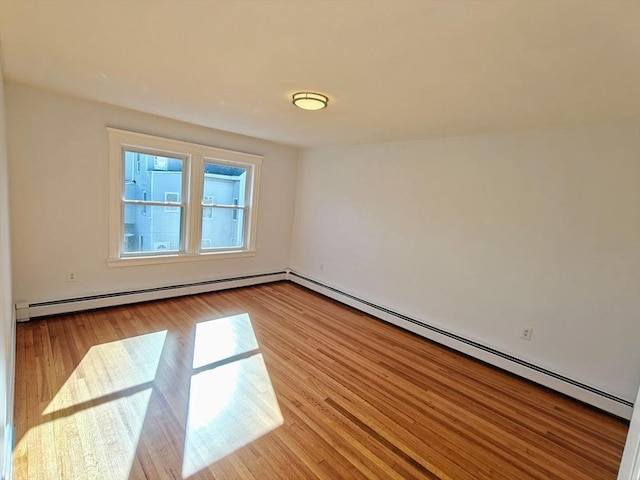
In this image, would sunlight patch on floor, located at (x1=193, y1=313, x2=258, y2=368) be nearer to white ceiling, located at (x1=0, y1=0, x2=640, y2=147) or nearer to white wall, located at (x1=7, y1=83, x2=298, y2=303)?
white wall, located at (x1=7, y1=83, x2=298, y2=303)

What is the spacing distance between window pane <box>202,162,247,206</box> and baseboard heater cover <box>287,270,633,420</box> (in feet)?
6.68

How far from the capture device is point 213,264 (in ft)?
14.7

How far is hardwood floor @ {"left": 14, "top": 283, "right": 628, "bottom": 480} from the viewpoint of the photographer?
176 centimetres

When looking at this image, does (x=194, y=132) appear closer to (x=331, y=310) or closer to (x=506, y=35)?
(x=331, y=310)

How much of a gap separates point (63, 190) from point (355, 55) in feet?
10.4

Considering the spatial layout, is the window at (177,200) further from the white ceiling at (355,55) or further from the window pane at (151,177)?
the white ceiling at (355,55)


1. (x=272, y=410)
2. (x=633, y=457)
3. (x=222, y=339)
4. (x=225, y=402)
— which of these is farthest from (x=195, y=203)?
(x=633, y=457)

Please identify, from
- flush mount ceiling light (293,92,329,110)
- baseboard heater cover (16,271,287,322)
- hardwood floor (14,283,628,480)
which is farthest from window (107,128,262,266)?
flush mount ceiling light (293,92,329,110)

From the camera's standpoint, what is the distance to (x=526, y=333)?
2.92 m

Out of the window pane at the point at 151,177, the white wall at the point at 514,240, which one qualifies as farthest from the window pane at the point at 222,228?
the white wall at the point at 514,240

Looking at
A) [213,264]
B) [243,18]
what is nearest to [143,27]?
[243,18]

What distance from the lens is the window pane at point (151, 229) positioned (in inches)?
146

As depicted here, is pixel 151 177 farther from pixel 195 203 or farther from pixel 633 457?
pixel 633 457

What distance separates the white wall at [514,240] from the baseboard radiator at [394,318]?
70 millimetres
